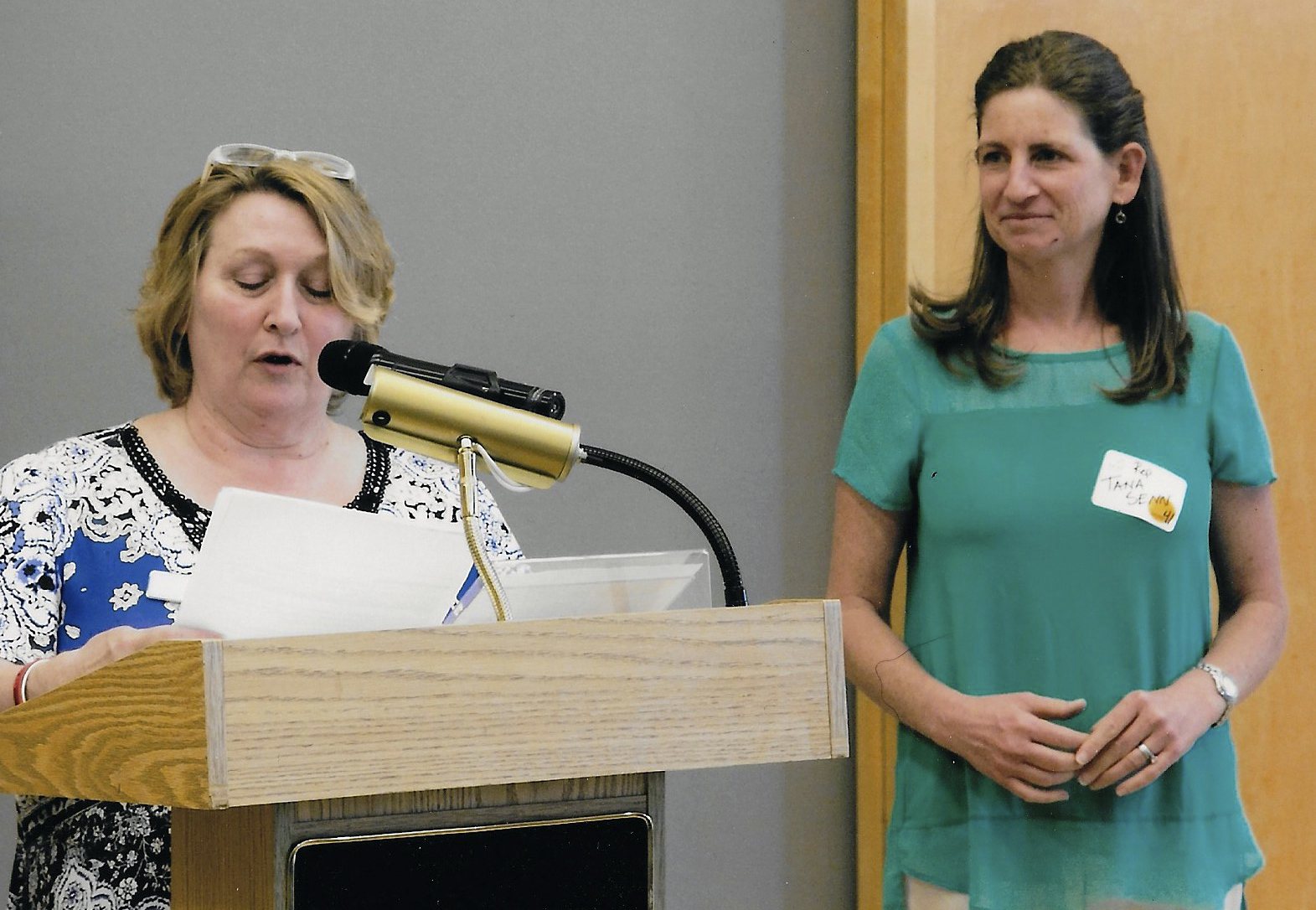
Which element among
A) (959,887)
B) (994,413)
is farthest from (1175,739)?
(994,413)

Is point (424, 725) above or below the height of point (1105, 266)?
below

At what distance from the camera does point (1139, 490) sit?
71.8 inches

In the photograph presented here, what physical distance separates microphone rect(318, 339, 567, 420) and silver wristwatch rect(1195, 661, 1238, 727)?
103 centimetres

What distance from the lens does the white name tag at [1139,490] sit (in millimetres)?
1818

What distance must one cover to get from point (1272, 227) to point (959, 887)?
132cm

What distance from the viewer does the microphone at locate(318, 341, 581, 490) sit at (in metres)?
1.11

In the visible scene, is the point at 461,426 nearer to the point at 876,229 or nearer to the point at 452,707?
the point at 452,707

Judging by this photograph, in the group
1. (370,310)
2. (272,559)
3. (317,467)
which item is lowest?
(272,559)

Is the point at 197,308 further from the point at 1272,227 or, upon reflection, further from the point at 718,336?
the point at 1272,227

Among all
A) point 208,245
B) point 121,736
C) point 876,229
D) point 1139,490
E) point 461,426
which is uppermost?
point 876,229

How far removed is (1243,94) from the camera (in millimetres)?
2527

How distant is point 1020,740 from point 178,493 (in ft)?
3.28

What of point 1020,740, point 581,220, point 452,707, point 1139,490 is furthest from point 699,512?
point 581,220

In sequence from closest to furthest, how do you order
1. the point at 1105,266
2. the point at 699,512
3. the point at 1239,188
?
the point at 699,512 → the point at 1105,266 → the point at 1239,188
